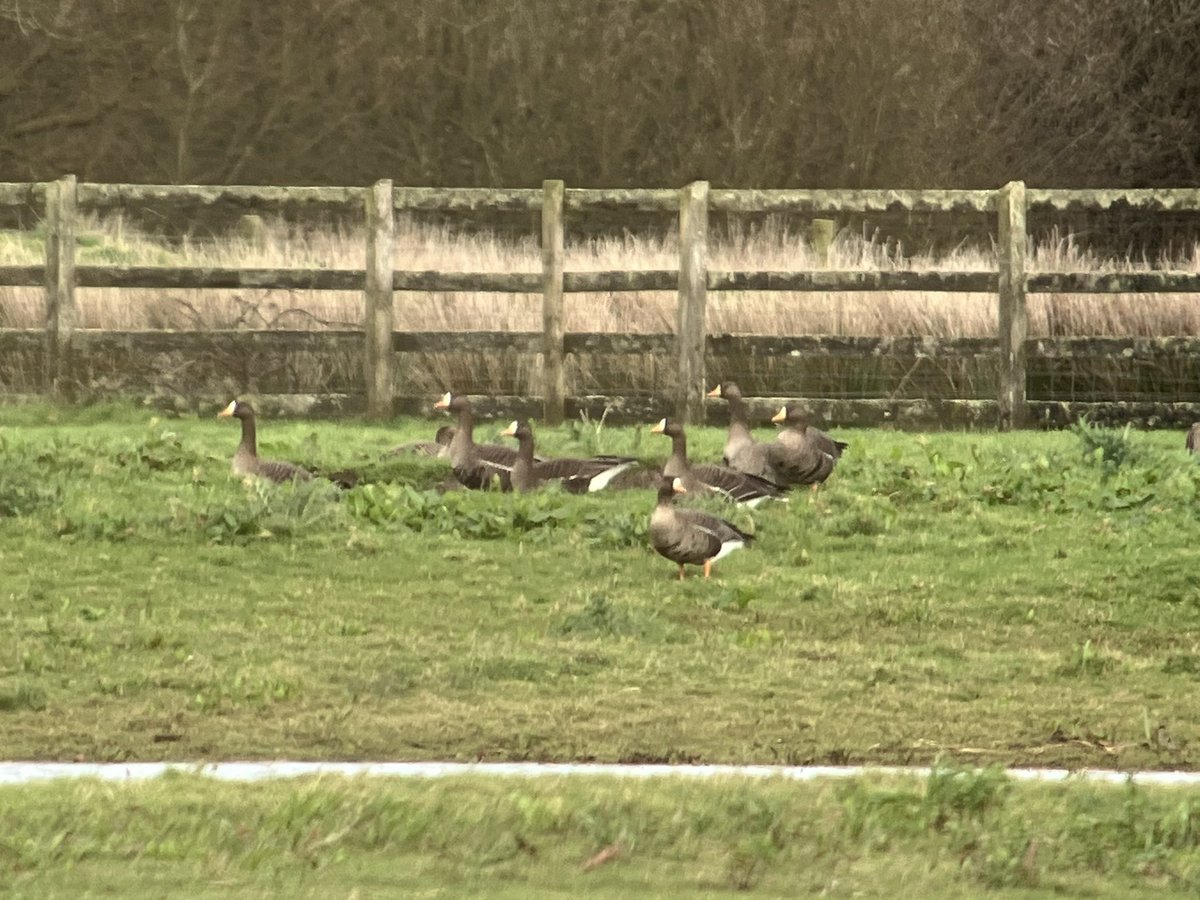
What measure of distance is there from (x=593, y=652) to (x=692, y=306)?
8305 millimetres

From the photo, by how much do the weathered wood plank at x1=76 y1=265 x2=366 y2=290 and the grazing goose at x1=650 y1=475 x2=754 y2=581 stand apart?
692cm

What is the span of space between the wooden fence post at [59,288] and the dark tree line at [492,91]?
743 inches

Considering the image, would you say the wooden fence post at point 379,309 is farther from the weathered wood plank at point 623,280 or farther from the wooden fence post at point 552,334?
the weathered wood plank at point 623,280

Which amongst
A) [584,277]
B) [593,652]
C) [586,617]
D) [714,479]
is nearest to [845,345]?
[584,277]

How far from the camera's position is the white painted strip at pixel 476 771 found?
6738 mm

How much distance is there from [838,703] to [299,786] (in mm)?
2678

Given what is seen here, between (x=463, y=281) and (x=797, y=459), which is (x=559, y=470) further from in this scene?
(x=463, y=281)

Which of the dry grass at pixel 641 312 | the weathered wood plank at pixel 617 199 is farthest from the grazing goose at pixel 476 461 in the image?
the dry grass at pixel 641 312

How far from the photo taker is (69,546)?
11.5 m

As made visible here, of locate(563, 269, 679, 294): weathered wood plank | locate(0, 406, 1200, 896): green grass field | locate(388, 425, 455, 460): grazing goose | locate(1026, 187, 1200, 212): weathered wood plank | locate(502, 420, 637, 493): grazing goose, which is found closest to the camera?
locate(0, 406, 1200, 896): green grass field

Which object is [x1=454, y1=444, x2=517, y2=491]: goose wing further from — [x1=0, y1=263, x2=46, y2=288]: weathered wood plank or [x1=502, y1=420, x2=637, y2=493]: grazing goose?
[x1=0, y1=263, x2=46, y2=288]: weathered wood plank

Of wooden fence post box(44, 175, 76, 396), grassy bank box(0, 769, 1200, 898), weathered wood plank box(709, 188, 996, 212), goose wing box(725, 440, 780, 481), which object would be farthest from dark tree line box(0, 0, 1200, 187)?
grassy bank box(0, 769, 1200, 898)

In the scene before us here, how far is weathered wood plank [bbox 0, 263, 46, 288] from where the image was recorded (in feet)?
56.7

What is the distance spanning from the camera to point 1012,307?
17359 mm
